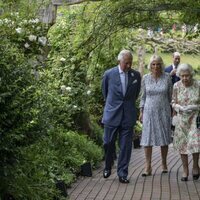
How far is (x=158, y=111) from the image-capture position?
9453 millimetres

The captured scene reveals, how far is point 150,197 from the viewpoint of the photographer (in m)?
7.57

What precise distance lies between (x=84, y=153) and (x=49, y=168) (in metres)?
2.57

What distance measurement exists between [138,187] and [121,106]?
126cm

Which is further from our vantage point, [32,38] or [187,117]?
[32,38]

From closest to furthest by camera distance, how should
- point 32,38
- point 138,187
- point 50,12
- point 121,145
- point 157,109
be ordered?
1. point 138,187
2. point 121,145
3. point 157,109
4. point 32,38
5. point 50,12

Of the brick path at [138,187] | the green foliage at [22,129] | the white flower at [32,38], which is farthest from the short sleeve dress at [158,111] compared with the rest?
the green foliage at [22,129]

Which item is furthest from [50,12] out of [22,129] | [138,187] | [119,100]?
[22,129]

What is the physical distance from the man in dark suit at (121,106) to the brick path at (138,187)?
0.36m

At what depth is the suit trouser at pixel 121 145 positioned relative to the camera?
28.8 feet

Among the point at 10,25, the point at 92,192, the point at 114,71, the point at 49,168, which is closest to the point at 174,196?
the point at 92,192

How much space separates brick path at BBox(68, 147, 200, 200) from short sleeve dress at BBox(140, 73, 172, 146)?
1.81 ft

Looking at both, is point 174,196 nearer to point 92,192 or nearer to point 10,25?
point 92,192

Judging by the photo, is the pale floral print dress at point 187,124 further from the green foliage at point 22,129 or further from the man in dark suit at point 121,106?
the green foliage at point 22,129

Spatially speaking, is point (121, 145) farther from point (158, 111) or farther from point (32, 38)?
point (32, 38)
